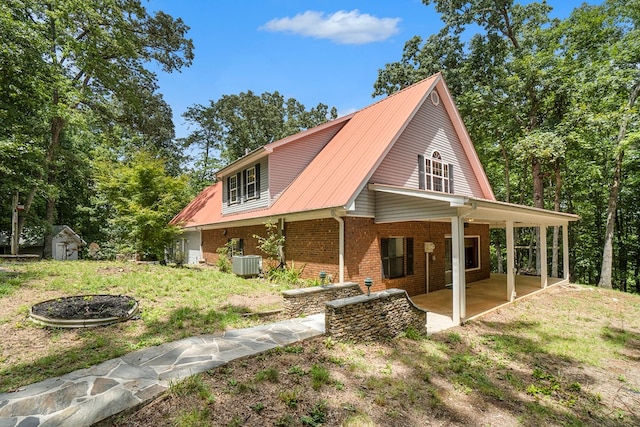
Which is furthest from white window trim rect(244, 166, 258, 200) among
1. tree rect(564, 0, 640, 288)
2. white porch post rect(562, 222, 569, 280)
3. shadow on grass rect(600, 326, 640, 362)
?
tree rect(564, 0, 640, 288)

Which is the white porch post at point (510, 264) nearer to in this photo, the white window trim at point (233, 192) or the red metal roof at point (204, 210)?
the white window trim at point (233, 192)

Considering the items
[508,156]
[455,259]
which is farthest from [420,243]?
[508,156]

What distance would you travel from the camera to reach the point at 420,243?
34.3 feet

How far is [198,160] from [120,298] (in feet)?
83.6

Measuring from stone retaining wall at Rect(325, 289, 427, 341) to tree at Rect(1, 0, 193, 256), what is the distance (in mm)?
15290

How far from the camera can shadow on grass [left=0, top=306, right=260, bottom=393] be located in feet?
12.8

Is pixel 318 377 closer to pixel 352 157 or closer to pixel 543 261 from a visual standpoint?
pixel 352 157

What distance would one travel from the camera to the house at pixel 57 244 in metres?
22.2

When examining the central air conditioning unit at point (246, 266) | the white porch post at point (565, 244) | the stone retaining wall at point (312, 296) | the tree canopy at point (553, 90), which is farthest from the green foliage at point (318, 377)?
the tree canopy at point (553, 90)

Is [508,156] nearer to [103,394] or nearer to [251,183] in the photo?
[251,183]

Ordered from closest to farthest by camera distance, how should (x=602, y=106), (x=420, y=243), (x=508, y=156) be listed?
(x=420, y=243)
(x=602, y=106)
(x=508, y=156)

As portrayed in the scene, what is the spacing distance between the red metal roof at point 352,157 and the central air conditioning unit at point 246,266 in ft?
5.26

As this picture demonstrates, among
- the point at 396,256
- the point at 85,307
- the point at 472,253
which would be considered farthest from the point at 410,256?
the point at 85,307

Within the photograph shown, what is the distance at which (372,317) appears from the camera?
20.2 ft
